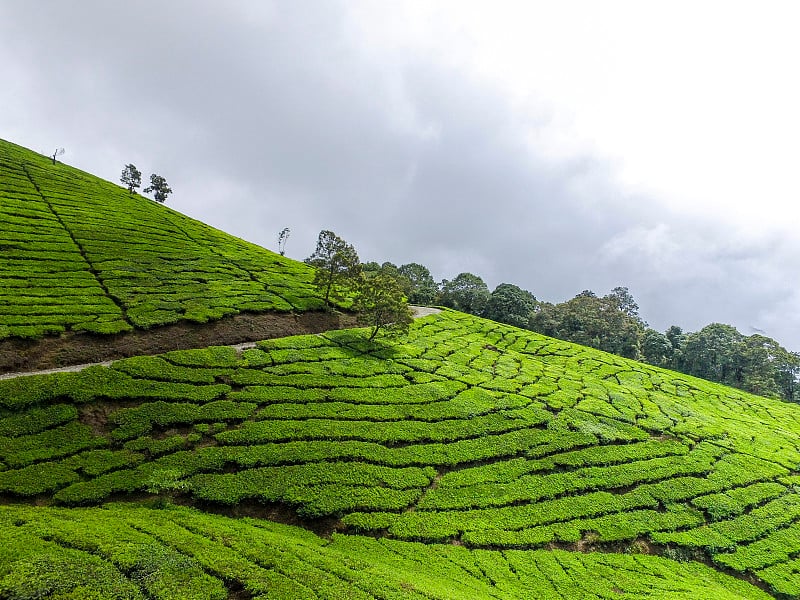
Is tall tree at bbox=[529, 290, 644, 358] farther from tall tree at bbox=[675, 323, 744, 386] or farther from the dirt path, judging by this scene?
the dirt path

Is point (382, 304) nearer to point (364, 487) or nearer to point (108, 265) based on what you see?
point (364, 487)

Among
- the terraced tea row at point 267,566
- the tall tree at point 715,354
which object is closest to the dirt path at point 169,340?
the terraced tea row at point 267,566

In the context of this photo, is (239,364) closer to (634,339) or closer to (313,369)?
(313,369)

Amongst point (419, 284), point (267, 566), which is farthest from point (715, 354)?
point (267, 566)

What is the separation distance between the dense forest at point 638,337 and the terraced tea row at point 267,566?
59.0 m

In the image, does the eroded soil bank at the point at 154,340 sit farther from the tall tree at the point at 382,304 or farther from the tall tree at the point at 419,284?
the tall tree at the point at 419,284

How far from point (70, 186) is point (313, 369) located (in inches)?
2077

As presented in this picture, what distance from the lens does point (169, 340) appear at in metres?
28.7

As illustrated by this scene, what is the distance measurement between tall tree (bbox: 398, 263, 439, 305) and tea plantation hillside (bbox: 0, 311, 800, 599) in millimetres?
47153

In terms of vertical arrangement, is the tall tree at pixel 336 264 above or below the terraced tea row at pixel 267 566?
above

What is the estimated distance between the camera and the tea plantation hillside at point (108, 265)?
27.9m

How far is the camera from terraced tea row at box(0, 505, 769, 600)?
10.9m

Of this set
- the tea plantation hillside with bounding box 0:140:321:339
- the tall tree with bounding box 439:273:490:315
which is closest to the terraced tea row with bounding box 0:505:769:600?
the tea plantation hillside with bounding box 0:140:321:339

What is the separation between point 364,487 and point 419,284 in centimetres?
7364
